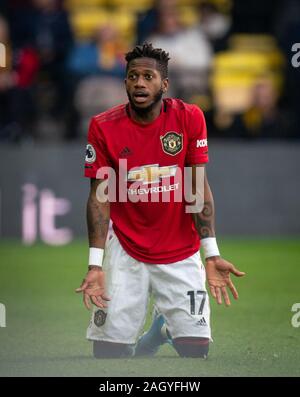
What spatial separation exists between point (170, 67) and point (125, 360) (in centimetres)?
839

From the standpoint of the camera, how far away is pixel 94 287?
7340 millimetres

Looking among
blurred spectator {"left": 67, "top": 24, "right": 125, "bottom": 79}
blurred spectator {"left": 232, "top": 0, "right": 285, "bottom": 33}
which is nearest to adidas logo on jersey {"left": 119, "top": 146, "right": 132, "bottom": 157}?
blurred spectator {"left": 67, "top": 24, "right": 125, "bottom": 79}

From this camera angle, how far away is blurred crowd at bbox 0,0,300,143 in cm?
1517

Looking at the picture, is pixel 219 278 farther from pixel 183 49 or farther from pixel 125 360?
pixel 183 49

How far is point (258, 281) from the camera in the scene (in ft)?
38.5

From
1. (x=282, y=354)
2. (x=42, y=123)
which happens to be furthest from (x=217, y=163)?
(x=282, y=354)

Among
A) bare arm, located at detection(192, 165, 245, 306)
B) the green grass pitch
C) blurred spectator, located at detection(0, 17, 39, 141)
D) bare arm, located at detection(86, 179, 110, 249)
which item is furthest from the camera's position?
blurred spectator, located at detection(0, 17, 39, 141)

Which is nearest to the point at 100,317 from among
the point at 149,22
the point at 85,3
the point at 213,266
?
the point at 213,266

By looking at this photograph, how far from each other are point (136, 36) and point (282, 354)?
930 centimetres

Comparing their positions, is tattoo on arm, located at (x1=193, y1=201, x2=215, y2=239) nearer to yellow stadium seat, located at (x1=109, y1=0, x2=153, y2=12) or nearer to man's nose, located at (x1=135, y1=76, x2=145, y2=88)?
man's nose, located at (x1=135, y1=76, x2=145, y2=88)

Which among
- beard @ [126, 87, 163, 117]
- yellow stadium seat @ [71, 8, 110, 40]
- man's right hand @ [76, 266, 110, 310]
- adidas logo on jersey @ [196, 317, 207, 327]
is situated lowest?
adidas logo on jersey @ [196, 317, 207, 327]

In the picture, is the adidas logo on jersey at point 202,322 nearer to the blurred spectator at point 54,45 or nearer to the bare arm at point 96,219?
the bare arm at point 96,219

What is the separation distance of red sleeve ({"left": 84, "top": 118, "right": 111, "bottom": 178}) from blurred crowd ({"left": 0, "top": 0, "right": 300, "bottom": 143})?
7295mm

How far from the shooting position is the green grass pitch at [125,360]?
7242 mm
